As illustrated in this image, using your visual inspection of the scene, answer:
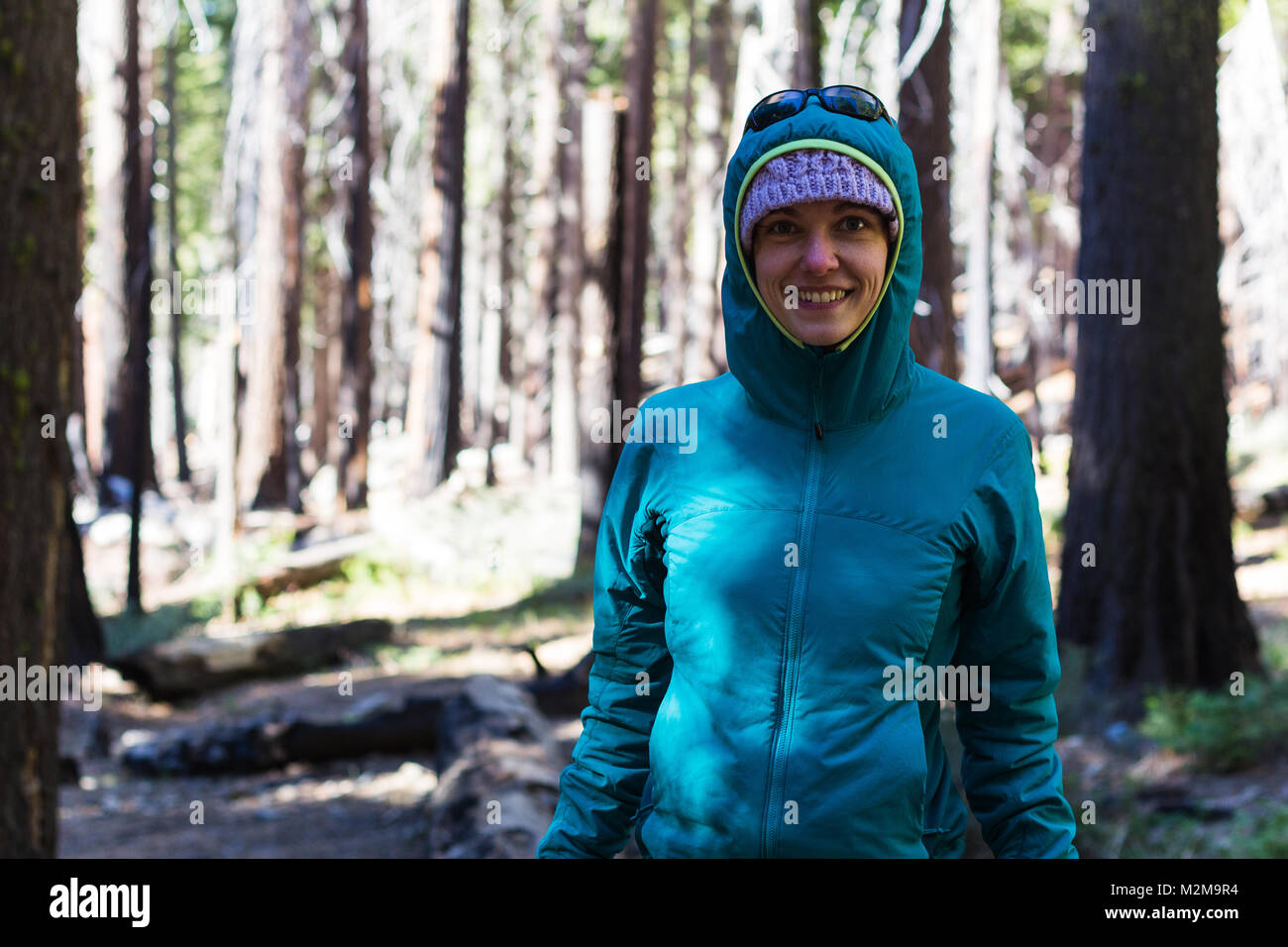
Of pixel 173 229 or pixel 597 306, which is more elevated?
pixel 173 229

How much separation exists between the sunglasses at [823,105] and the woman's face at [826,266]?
0.18 m

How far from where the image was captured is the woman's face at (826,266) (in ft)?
6.94

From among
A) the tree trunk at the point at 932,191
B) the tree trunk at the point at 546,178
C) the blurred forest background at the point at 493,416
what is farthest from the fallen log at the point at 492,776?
the tree trunk at the point at 546,178

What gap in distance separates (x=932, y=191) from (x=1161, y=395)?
2.41 m

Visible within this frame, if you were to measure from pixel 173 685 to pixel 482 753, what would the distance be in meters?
4.99

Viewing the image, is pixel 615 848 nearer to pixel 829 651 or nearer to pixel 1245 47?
pixel 829 651

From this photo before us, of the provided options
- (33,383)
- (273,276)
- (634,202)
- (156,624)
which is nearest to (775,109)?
(33,383)

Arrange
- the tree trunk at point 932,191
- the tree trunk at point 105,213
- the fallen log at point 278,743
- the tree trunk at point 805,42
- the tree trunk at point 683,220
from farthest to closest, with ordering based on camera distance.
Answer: the tree trunk at point 683,220 → the tree trunk at point 105,213 → the tree trunk at point 932,191 → the tree trunk at point 805,42 → the fallen log at point 278,743

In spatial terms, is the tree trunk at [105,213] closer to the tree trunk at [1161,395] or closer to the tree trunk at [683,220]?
the tree trunk at [683,220]

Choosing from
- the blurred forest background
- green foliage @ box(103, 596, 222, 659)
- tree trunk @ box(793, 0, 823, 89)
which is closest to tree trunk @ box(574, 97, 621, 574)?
the blurred forest background

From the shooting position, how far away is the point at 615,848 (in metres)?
→ 2.32

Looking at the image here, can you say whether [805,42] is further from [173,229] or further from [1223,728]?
[173,229]

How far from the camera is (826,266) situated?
2.10 m
